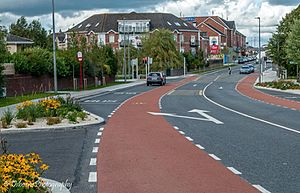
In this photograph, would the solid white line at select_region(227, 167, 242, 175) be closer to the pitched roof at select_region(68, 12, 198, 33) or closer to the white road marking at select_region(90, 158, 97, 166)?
the white road marking at select_region(90, 158, 97, 166)

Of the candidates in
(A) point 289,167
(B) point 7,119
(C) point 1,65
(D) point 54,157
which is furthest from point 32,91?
(A) point 289,167

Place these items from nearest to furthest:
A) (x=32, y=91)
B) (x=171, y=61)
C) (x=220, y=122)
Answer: (x=220, y=122) < (x=32, y=91) < (x=171, y=61)

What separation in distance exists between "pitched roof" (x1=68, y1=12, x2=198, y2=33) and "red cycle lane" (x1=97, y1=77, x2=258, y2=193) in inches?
4141

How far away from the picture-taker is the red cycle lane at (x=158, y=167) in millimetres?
8656

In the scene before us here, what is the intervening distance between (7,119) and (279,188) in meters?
11.9

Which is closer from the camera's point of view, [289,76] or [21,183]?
[21,183]

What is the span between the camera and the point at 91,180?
9320 mm

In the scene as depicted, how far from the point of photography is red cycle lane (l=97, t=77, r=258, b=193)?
28.4 feet

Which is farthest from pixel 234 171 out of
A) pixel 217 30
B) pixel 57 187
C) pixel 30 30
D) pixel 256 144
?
pixel 217 30

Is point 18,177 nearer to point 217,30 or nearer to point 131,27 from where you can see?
point 131,27

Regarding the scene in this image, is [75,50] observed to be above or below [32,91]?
above

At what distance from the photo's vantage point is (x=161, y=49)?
316 feet

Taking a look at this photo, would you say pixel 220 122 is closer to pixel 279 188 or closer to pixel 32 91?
pixel 279 188

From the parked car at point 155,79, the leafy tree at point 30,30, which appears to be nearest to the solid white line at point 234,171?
the parked car at point 155,79
